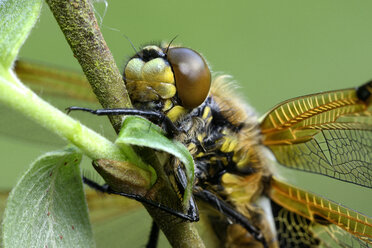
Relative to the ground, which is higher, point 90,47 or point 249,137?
point 90,47

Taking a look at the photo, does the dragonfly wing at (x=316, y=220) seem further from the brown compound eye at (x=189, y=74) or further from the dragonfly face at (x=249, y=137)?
the brown compound eye at (x=189, y=74)

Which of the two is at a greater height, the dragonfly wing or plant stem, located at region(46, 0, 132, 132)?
→ plant stem, located at region(46, 0, 132, 132)

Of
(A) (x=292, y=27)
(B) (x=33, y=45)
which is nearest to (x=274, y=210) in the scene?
(A) (x=292, y=27)

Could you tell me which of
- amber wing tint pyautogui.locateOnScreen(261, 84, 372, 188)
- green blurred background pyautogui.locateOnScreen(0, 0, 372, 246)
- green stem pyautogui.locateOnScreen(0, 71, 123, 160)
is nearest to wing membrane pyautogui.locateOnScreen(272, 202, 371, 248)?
amber wing tint pyautogui.locateOnScreen(261, 84, 372, 188)

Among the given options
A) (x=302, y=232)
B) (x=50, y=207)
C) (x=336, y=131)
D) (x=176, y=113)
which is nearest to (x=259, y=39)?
(x=302, y=232)

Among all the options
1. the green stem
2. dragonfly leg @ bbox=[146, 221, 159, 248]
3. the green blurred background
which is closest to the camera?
the green stem

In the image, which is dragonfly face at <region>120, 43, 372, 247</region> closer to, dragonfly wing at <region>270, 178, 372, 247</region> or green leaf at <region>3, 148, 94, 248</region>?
dragonfly wing at <region>270, 178, 372, 247</region>

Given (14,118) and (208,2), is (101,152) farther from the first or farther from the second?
(208,2)

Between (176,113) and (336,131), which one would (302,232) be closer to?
(336,131)
